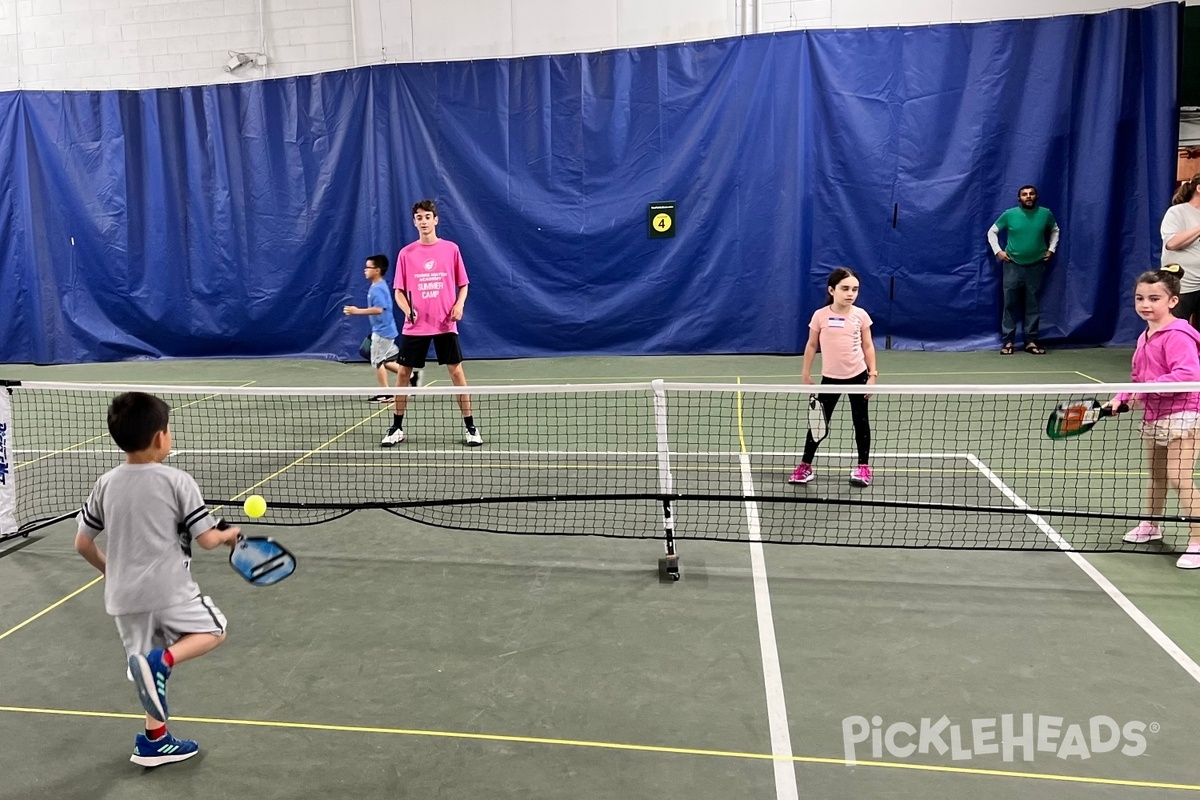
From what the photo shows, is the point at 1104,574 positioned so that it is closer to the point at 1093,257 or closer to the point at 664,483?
the point at 664,483

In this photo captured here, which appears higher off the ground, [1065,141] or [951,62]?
[951,62]

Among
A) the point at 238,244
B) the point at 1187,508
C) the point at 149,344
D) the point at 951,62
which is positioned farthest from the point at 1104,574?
the point at 149,344

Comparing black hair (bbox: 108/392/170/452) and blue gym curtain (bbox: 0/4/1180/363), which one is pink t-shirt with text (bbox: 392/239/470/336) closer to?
black hair (bbox: 108/392/170/452)

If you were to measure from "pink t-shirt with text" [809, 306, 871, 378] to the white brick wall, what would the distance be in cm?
752

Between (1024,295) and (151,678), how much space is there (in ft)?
37.4

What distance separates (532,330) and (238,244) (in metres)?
4.55

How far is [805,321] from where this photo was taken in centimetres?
1205

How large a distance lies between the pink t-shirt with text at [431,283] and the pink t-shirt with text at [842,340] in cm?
300

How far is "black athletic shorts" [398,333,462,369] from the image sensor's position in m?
7.30

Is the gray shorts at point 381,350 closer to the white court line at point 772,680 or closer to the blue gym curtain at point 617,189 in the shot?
the blue gym curtain at point 617,189

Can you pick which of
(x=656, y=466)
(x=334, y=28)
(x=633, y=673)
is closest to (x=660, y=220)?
(x=334, y=28)

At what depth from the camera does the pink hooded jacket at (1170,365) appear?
4359 millimetres

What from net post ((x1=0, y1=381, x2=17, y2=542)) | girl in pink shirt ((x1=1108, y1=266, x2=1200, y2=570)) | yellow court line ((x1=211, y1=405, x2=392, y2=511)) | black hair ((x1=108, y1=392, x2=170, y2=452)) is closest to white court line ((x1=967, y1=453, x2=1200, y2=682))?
girl in pink shirt ((x1=1108, y1=266, x2=1200, y2=570))

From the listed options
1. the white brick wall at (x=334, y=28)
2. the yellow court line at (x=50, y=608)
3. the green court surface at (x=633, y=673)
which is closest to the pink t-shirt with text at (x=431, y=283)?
the green court surface at (x=633, y=673)
